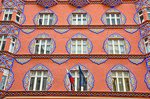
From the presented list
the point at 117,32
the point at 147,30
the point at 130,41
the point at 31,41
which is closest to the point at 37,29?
the point at 31,41

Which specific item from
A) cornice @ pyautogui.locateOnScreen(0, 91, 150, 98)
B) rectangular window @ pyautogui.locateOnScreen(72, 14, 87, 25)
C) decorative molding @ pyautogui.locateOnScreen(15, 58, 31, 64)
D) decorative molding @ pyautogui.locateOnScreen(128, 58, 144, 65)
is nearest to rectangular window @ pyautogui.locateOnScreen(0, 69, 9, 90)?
cornice @ pyautogui.locateOnScreen(0, 91, 150, 98)

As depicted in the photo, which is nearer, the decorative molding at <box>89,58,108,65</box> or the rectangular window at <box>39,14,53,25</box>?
the decorative molding at <box>89,58,108,65</box>

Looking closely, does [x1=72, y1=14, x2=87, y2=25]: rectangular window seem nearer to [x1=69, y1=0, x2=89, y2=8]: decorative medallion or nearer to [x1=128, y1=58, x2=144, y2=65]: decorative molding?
[x1=69, y1=0, x2=89, y2=8]: decorative medallion

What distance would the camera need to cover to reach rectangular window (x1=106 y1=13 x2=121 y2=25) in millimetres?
19188

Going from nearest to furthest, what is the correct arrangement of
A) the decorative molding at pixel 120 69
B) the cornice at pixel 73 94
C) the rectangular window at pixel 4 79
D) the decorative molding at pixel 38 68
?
the cornice at pixel 73 94
the decorative molding at pixel 120 69
the rectangular window at pixel 4 79
the decorative molding at pixel 38 68

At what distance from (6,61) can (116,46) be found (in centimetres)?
1037

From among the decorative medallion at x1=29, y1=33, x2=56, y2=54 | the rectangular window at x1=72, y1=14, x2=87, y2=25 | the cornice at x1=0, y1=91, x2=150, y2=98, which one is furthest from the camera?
the rectangular window at x1=72, y1=14, x2=87, y2=25

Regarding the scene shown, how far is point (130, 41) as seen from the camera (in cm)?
1778

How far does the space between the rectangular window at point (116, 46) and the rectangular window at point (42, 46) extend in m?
6.04

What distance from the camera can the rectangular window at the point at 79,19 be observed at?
19375mm

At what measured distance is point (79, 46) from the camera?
18.0m

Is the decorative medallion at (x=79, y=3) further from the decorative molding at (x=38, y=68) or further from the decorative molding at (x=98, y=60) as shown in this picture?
the decorative molding at (x=38, y=68)

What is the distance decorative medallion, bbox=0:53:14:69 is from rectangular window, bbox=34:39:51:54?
8.08 ft

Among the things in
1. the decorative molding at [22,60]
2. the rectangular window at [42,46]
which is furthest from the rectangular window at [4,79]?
the rectangular window at [42,46]
